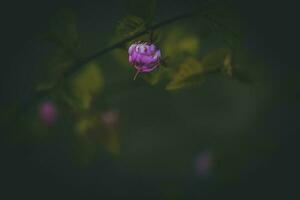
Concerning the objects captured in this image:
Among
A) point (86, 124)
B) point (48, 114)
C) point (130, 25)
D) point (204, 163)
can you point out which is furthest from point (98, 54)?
point (204, 163)

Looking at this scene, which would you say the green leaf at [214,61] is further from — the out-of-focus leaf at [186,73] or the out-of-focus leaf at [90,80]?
the out-of-focus leaf at [90,80]

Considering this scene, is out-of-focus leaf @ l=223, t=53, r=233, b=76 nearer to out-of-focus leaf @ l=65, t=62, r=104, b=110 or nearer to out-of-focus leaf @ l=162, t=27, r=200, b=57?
out-of-focus leaf @ l=162, t=27, r=200, b=57

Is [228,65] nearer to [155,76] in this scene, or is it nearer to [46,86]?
[155,76]

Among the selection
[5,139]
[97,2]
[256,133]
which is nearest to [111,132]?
[5,139]

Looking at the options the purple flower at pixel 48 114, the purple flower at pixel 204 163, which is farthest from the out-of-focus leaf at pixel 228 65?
the purple flower at pixel 204 163

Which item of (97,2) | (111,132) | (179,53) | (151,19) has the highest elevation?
(151,19)

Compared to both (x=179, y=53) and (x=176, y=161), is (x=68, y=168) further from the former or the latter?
(x=179, y=53)

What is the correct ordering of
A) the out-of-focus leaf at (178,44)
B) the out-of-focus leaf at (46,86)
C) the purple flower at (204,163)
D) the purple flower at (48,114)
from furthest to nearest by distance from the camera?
1. the purple flower at (204,163)
2. the purple flower at (48,114)
3. the out-of-focus leaf at (178,44)
4. the out-of-focus leaf at (46,86)
